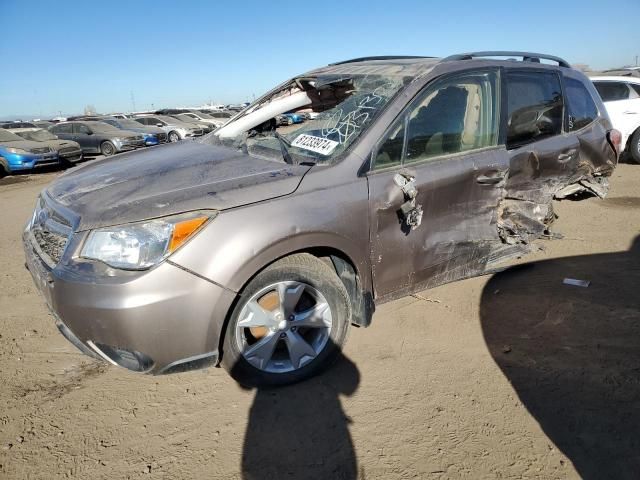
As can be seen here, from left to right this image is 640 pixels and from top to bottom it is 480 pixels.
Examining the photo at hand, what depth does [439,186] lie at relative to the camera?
2.90 meters

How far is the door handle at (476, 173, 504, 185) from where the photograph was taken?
3.12 metres

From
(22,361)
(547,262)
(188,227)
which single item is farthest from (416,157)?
(22,361)

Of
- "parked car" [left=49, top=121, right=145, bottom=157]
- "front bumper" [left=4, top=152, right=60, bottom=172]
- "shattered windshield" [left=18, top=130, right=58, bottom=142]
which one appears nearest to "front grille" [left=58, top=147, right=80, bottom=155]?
"front bumper" [left=4, top=152, right=60, bottom=172]

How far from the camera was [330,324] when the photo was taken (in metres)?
2.62

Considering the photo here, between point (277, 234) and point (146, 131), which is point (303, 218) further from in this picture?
point (146, 131)

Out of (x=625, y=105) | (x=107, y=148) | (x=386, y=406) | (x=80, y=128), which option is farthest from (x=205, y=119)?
(x=386, y=406)

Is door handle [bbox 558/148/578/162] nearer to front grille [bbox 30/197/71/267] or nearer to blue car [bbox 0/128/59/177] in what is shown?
front grille [bbox 30/197/71/267]

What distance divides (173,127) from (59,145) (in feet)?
24.3

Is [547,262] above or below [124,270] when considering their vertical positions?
below

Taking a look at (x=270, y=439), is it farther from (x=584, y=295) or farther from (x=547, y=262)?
(x=547, y=262)

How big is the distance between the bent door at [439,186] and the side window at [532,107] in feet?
0.72

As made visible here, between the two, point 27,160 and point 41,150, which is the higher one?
point 41,150

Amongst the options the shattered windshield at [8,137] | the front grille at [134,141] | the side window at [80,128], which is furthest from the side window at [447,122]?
the side window at [80,128]

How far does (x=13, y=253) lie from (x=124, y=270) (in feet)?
12.9
